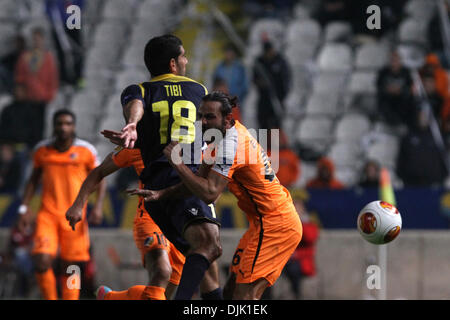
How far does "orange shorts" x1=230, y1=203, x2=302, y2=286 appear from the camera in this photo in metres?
6.25

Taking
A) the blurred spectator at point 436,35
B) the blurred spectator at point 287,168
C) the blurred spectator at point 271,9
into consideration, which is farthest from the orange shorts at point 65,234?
the blurred spectator at point 271,9

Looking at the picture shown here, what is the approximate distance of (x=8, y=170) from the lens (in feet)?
42.1

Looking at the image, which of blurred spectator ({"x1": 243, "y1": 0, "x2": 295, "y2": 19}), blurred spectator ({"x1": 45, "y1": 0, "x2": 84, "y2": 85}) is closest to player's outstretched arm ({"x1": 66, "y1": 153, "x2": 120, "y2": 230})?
blurred spectator ({"x1": 45, "y1": 0, "x2": 84, "y2": 85})

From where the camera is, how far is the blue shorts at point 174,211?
5.96 m

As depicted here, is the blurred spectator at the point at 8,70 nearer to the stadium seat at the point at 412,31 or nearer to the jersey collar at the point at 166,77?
the stadium seat at the point at 412,31

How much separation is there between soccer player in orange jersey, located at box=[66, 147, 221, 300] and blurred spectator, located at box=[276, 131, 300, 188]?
5342 millimetres

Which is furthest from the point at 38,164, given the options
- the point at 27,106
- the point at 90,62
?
the point at 90,62

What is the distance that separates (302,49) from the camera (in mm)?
15961

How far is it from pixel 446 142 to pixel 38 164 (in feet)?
21.5

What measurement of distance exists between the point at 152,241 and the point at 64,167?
282 centimetres

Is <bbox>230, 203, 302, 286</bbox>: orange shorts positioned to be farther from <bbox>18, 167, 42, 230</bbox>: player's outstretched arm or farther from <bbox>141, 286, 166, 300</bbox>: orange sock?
<bbox>18, 167, 42, 230</bbox>: player's outstretched arm

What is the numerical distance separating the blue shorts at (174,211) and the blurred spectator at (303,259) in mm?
5076

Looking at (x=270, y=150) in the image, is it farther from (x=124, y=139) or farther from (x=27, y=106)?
(x=124, y=139)

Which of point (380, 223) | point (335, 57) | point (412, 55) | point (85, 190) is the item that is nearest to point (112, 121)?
point (335, 57)
